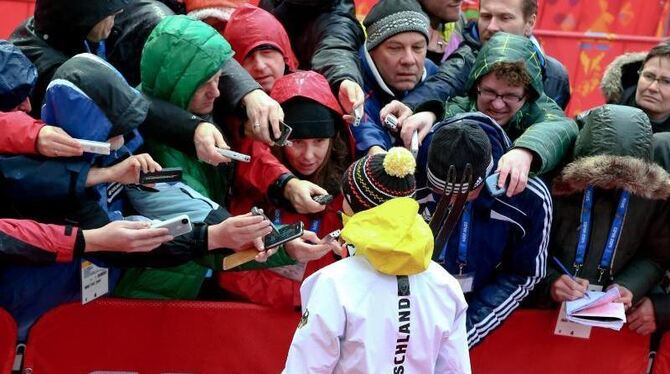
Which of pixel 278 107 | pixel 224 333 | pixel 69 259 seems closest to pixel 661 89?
pixel 278 107

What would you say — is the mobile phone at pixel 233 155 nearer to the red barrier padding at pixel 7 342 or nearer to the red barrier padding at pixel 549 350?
the red barrier padding at pixel 7 342

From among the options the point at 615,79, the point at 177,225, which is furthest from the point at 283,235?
the point at 615,79

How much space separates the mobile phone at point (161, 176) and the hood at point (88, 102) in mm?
214

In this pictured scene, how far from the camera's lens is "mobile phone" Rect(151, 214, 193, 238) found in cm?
297

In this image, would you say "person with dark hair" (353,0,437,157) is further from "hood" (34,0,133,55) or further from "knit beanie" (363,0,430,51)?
"hood" (34,0,133,55)

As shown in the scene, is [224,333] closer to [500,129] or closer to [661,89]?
[500,129]

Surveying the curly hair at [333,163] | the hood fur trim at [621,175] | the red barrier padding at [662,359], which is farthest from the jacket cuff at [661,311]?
the curly hair at [333,163]

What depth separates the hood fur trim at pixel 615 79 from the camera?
454 centimetres

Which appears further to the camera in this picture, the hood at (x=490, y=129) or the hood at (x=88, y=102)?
the hood at (x=490, y=129)

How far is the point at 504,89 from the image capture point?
3.79m

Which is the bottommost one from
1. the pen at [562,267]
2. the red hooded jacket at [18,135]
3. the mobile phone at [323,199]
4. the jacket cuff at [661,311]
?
the jacket cuff at [661,311]

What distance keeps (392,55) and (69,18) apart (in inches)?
60.6

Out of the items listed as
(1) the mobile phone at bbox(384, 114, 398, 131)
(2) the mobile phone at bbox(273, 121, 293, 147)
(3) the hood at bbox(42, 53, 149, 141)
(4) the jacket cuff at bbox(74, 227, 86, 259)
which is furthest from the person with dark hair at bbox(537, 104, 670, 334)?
(4) the jacket cuff at bbox(74, 227, 86, 259)

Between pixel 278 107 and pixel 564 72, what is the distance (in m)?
1.93
